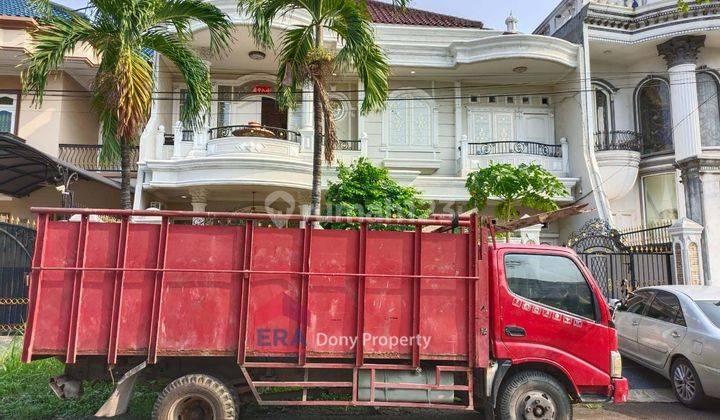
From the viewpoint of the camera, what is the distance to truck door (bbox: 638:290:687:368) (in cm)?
636

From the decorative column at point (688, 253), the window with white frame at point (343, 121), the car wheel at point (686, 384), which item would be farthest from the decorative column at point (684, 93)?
the car wheel at point (686, 384)

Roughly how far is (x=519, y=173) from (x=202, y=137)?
26.8ft

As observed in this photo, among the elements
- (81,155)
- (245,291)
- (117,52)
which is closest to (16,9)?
(81,155)

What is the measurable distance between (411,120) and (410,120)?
3cm

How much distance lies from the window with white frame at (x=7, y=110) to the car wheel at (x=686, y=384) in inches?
714

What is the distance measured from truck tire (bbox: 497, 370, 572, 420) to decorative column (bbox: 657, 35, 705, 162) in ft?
42.4

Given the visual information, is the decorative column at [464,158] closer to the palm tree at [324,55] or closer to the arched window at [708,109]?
the palm tree at [324,55]

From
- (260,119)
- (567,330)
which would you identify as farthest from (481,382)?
(260,119)

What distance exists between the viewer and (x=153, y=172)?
12.5m

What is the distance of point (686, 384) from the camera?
6.02m

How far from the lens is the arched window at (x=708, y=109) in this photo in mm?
14779

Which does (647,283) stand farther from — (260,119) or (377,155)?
(260,119)

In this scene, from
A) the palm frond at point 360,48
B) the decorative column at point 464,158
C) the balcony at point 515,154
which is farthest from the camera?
the balcony at point 515,154

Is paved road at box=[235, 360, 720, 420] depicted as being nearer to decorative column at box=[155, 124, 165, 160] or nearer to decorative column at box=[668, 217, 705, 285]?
decorative column at box=[668, 217, 705, 285]
